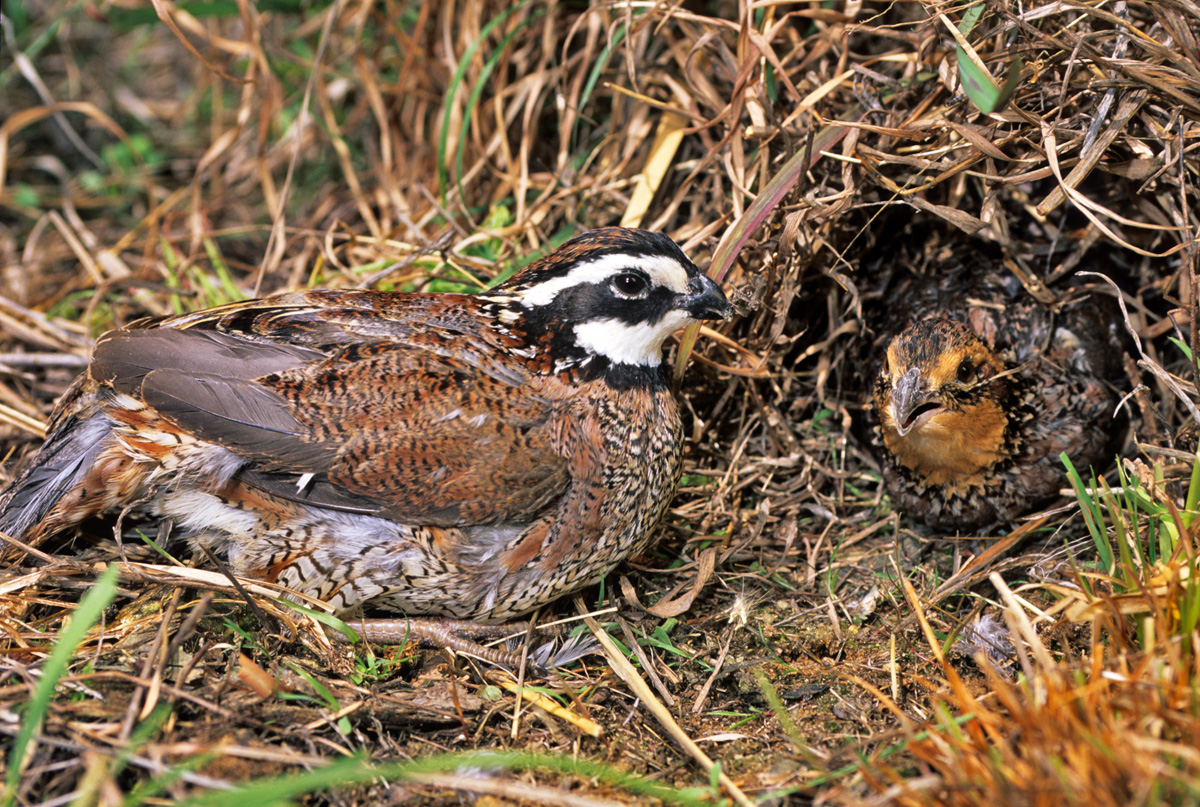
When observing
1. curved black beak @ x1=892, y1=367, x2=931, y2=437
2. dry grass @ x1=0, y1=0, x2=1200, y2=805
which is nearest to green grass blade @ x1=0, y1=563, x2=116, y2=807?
dry grass @ x1=0, y1=0, x2=1200, y2=805

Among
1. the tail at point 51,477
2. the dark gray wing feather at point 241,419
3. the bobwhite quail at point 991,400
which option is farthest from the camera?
the bobwhite quail at point 991,400

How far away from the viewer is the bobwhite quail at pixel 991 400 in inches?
140

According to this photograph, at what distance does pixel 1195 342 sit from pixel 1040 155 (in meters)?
0.86

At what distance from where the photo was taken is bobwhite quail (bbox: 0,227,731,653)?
3.10 meters

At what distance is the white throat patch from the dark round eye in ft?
0.36

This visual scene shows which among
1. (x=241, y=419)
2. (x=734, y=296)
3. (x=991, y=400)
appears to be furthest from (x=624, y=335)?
(x=991, y=400)

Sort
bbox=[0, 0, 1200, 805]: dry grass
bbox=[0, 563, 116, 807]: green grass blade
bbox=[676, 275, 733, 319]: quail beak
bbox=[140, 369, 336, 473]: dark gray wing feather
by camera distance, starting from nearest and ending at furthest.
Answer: bbox=[0, 563, 116, 807]: green grass blade → bbox=[0, 0, 1200, 805]: dry grass → bbox=[140, 369, 336, 473]: dark gray wing feather → bbox=[676, 275, 733, 319]: quail beak

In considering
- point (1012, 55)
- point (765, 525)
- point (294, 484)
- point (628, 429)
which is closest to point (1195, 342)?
point (1012, 55)

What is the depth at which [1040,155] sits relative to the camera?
3459 millimetres

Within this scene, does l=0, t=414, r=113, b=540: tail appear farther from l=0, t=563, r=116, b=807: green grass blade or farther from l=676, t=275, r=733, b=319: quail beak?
l=676, t=275, r=733, b=319: quail beak

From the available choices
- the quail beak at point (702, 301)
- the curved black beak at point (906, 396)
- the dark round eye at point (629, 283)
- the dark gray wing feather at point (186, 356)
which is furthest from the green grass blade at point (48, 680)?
the curved black beak at point (906, 396)

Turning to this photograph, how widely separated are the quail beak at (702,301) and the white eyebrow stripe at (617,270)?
3cm

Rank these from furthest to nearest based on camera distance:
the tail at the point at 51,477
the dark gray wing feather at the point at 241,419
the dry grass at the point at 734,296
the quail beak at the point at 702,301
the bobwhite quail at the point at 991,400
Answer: the bobwhite quail at the point at 991,400
the quail beak at the point at 702,301
the tail at the point at 51,477
the dark gray wing feather at the point at 241,419
the dry grass at the point at 734,296

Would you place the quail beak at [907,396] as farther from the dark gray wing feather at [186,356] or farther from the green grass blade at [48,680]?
the green grass blade at [48,680]
